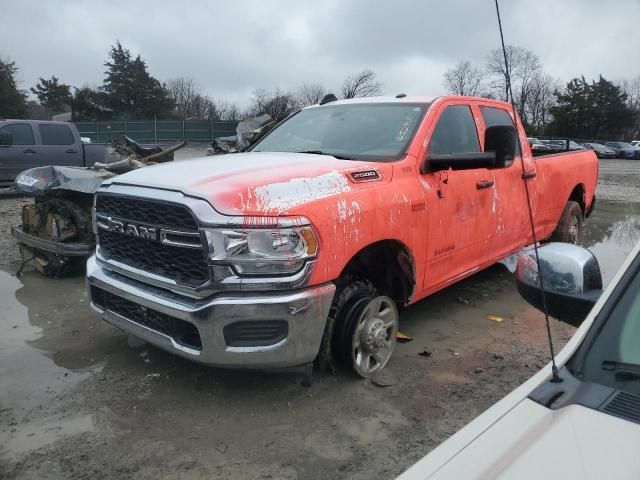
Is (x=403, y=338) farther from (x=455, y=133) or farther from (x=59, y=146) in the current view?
(x=59, y=146)

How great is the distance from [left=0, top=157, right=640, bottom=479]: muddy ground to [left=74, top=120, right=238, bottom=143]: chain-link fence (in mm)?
33939

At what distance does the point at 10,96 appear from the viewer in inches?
1804

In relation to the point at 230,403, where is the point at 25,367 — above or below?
below

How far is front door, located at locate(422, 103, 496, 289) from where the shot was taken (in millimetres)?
3906

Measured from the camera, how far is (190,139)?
123ft

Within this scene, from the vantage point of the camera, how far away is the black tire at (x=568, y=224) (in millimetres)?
6348

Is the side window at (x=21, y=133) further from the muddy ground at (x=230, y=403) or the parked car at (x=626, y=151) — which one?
the parked car at (x=626, y=151)

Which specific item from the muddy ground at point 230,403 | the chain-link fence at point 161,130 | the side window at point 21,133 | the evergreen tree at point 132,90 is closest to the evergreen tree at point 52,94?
the evergreen tree at point 132,90

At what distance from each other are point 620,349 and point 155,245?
251 cm

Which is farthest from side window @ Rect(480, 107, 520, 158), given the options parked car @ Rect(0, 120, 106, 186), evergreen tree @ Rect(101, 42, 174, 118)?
evergreen tree @ Rect(101, 42, 174, 118)

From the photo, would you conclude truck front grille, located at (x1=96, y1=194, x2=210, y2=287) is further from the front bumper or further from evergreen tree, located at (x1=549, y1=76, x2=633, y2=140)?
evergreen tree, located at (x1=549, y1=76, x2=633, y2=140)

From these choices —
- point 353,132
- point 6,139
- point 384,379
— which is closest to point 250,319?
point 384,379

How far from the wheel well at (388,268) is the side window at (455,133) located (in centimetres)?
90

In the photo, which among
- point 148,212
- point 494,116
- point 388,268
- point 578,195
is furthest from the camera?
point 578,195
